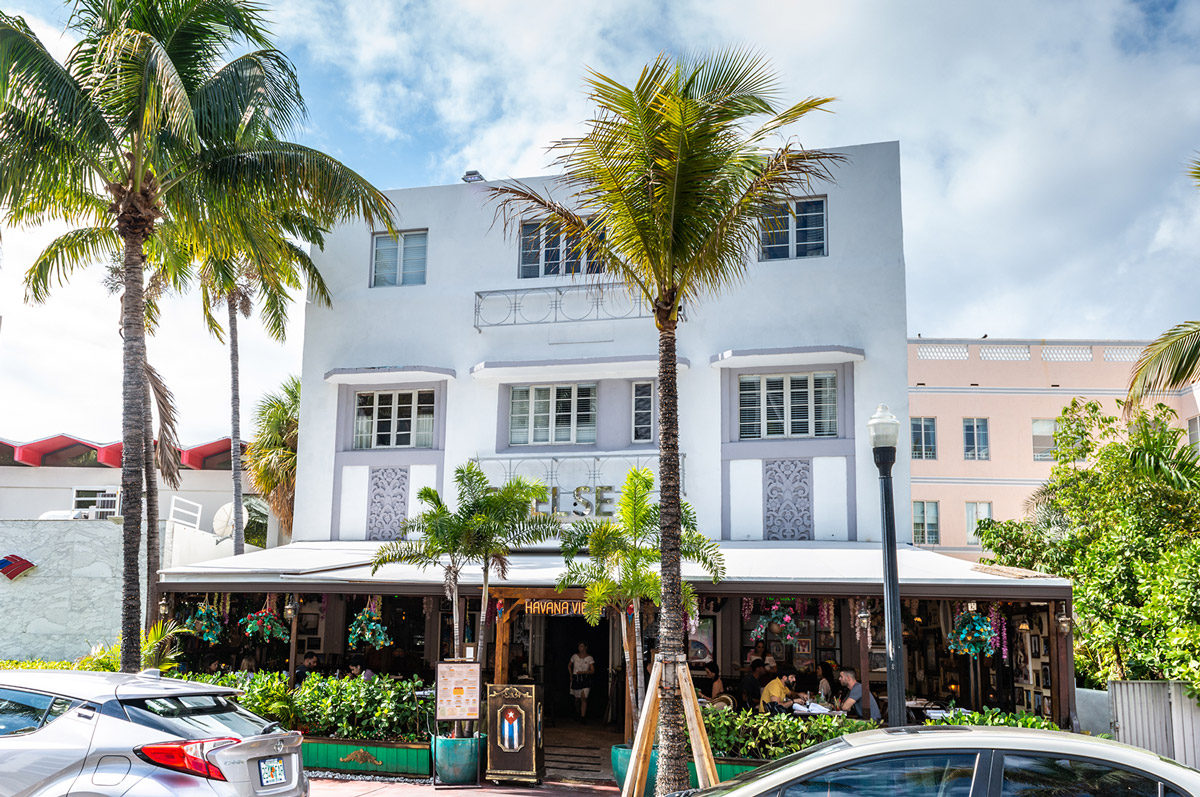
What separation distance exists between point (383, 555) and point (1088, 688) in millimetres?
10297

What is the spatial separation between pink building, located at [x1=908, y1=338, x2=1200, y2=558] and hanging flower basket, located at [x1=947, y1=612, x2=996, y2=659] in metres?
14.5

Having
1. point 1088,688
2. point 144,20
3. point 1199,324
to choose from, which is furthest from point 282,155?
point 1088,688

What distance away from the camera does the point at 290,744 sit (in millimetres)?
7566

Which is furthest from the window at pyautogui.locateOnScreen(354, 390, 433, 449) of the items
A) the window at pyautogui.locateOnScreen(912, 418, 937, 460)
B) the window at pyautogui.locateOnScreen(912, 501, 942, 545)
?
the window at pyautogui.locateOnScreen(912, 501, 942, 545)

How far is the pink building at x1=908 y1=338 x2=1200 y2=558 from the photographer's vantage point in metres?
27.1

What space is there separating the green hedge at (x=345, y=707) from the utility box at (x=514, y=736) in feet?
3.66

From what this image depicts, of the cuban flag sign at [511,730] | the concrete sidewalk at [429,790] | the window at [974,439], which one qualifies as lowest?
the concrete sidewalk at [429,790]

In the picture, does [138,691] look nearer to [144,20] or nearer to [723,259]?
[723,259]

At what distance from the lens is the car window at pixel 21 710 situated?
6879 millimetres

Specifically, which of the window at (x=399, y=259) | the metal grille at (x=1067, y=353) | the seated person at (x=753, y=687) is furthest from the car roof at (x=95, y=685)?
the metal grille at (x=1067, y=353)

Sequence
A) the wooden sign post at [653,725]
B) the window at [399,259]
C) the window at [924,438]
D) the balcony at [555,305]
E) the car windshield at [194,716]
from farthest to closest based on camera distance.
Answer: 1. the window at [924,438]
2. the window at [399,259]
3. the balcony at [555,305]
4. the wooden sign post at [653,725]
5. the car windshield at [194,716]

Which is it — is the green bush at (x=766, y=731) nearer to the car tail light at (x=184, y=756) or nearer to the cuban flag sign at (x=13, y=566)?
the car tail light at (x=184, y=756)

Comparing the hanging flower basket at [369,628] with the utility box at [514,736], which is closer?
the utility box at [514,736]

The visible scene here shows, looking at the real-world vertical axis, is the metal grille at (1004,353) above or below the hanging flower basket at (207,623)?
above
